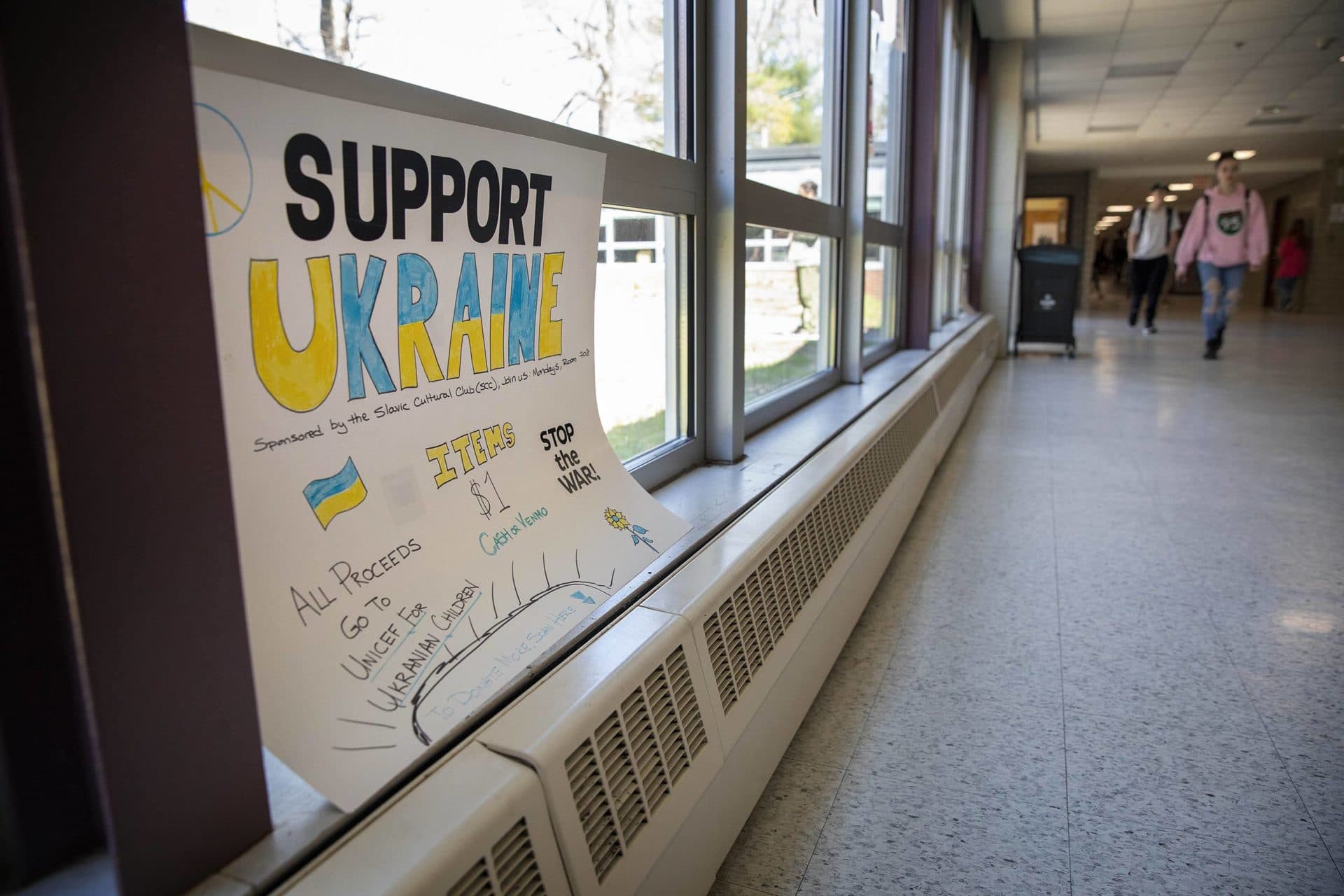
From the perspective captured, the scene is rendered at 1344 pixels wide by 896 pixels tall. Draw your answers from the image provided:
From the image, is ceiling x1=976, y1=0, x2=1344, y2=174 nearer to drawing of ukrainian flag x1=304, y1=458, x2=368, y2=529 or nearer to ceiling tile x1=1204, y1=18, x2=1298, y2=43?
ceiling tile x1=1204, y1=18, x2=1298, y2=43

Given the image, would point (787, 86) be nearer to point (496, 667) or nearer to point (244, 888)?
point (496, 667)

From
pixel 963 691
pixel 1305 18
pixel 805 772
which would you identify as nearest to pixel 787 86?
pixel 963 691

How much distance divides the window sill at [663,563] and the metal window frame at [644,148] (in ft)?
0.48

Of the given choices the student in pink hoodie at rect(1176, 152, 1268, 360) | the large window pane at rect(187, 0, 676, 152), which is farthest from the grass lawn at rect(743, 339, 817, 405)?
the student in pink hoodie at rect(1176, 152, 1268, 360)

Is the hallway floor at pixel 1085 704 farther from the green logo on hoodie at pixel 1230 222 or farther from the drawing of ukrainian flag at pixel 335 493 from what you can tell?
the green logo on hoodie at pixel 1230 222

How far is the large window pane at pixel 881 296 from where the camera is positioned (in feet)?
13.3

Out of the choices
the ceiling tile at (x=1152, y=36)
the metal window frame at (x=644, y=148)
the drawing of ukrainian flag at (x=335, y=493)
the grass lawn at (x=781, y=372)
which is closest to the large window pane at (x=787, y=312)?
the grass lawn at (x=781, y=372)

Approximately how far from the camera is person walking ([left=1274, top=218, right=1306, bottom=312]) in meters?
15.0

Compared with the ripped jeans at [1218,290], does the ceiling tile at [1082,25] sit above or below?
above

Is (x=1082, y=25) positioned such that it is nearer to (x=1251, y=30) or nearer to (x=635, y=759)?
(x=1251, y=30)

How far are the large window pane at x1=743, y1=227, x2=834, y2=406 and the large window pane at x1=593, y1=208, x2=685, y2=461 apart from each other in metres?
0.30

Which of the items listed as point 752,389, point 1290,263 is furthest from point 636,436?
point 1290,263

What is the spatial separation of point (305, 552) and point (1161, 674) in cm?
159

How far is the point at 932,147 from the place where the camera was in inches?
165
